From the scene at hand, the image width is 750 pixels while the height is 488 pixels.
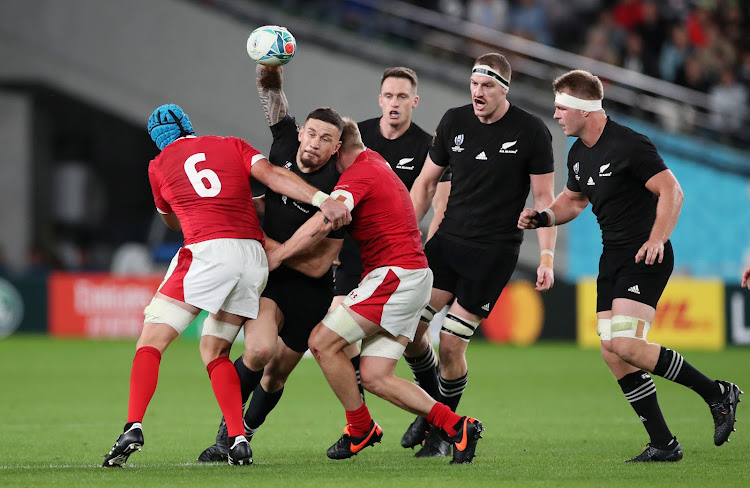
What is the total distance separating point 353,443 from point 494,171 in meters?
2.23

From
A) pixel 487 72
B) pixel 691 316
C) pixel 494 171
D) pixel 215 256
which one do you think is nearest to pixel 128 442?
pixel 215 256

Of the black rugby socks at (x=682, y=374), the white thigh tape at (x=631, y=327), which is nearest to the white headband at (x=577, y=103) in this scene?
the white thigh tape at (x=631, y=327)

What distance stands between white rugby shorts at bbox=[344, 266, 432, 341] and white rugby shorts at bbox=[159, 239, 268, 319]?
605 mm

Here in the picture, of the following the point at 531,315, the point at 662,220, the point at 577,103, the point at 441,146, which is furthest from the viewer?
the point at 531,315

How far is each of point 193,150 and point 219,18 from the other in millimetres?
15581

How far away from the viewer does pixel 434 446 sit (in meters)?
7.88

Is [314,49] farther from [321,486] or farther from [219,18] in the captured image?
[321,486]

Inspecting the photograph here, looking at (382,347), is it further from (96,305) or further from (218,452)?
(96,305)

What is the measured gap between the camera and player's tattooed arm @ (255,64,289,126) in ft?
25.4

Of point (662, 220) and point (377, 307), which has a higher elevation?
point (662, 220)

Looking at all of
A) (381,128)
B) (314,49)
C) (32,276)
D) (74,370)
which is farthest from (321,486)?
(314,49)

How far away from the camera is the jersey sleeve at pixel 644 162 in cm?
738

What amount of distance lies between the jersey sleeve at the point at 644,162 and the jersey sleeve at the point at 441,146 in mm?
1499

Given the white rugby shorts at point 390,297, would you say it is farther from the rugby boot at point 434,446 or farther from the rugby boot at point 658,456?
the rugby boot at point 658,456
